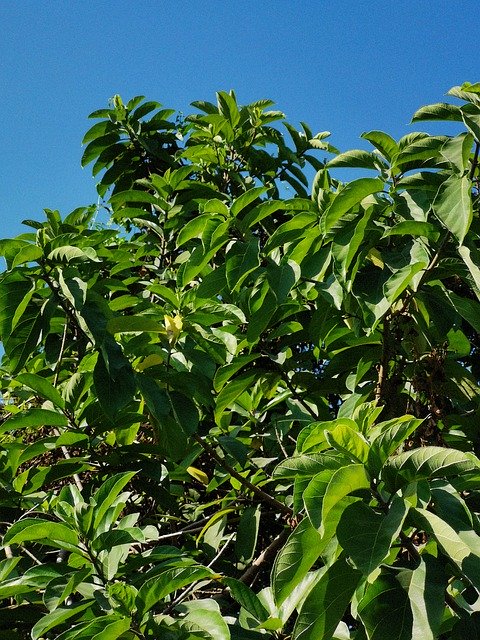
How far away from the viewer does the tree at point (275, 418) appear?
1.42 metres

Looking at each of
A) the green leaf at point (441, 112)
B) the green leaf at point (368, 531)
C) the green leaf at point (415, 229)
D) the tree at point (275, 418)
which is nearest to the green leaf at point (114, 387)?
the tree at point (275, 418)

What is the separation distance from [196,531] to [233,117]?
2029 millimetres

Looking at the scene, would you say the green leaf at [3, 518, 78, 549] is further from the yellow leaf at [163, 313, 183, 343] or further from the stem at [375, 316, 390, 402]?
the stem at [375, 316, 390, 402]

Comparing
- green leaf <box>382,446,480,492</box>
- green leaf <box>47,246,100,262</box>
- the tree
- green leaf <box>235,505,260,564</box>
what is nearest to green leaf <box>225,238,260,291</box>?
the tree

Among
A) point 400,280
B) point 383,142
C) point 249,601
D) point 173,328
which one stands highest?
point 383,142

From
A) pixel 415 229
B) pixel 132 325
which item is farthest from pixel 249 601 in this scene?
pixel 415 229

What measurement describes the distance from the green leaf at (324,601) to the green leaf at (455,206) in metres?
0.84

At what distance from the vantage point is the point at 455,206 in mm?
1916

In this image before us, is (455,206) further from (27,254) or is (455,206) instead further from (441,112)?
(27,254)

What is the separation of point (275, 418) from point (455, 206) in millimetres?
1092

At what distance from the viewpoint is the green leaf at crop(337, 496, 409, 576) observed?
1295 mm

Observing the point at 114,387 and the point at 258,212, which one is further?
the point at 258,212

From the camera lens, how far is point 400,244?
2311 millimetres

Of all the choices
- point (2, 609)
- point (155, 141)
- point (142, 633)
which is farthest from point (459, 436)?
point (155, 141)
